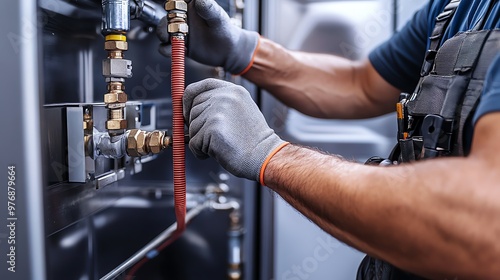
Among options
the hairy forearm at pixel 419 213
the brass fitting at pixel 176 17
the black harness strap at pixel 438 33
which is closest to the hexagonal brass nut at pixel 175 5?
the brass fitting at pixel 176 17

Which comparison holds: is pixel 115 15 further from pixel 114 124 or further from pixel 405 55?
pixel 405 55

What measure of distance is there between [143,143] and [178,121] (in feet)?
0.19

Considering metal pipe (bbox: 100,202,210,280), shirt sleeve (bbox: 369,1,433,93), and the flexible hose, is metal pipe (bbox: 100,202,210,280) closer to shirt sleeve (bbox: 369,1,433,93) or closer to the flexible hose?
the flexible hose

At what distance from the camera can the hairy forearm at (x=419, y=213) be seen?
44cm

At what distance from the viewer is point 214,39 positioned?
0.81 meters

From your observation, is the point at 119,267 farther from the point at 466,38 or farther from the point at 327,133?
the point at 327,133

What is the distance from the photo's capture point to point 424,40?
3.14 ft

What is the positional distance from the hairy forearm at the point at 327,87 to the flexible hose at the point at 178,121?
0.41 meters

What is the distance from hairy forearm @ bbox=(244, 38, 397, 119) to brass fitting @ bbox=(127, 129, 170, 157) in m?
0.42

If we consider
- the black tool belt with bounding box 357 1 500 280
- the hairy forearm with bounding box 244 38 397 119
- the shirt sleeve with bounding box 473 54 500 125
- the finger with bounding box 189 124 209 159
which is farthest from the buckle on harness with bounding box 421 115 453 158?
the hairy forearm with bounding box 244 38 397 119

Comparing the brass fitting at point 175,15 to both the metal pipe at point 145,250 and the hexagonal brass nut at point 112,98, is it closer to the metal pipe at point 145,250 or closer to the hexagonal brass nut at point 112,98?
the hexagonal brass nut at point 112,98

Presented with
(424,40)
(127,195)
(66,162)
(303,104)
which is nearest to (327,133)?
(303,104)

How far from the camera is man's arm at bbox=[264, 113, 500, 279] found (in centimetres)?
44

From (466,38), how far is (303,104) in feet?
1.57
